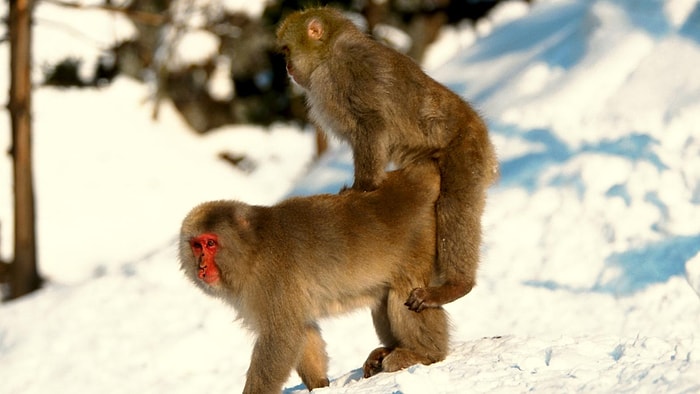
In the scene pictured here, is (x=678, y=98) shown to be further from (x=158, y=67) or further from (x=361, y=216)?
(x=158, y=67)

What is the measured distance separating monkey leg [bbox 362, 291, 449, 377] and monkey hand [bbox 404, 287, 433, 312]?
73mm

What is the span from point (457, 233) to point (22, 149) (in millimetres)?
7161

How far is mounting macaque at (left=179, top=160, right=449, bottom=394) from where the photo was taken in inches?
187

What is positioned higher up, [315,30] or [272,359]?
[315,30]

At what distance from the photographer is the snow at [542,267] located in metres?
5.37

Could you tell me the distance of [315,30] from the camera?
538 cm

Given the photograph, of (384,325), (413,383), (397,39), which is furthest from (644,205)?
(397,39)

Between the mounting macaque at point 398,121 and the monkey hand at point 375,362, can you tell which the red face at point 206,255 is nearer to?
the mounting macaque at point 398,121

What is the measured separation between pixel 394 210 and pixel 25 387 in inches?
160

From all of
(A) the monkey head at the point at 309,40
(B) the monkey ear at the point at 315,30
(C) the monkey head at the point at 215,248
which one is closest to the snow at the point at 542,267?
(C) the monkey head at the point at 215,248

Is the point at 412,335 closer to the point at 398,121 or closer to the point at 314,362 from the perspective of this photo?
the point at 314,362

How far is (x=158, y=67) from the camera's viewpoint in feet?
61.1

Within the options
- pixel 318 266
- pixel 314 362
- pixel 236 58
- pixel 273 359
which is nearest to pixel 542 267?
pixel 314 362

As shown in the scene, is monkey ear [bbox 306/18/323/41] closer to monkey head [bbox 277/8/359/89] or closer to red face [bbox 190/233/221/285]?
monkey head [bbox 277/8/359/89]
